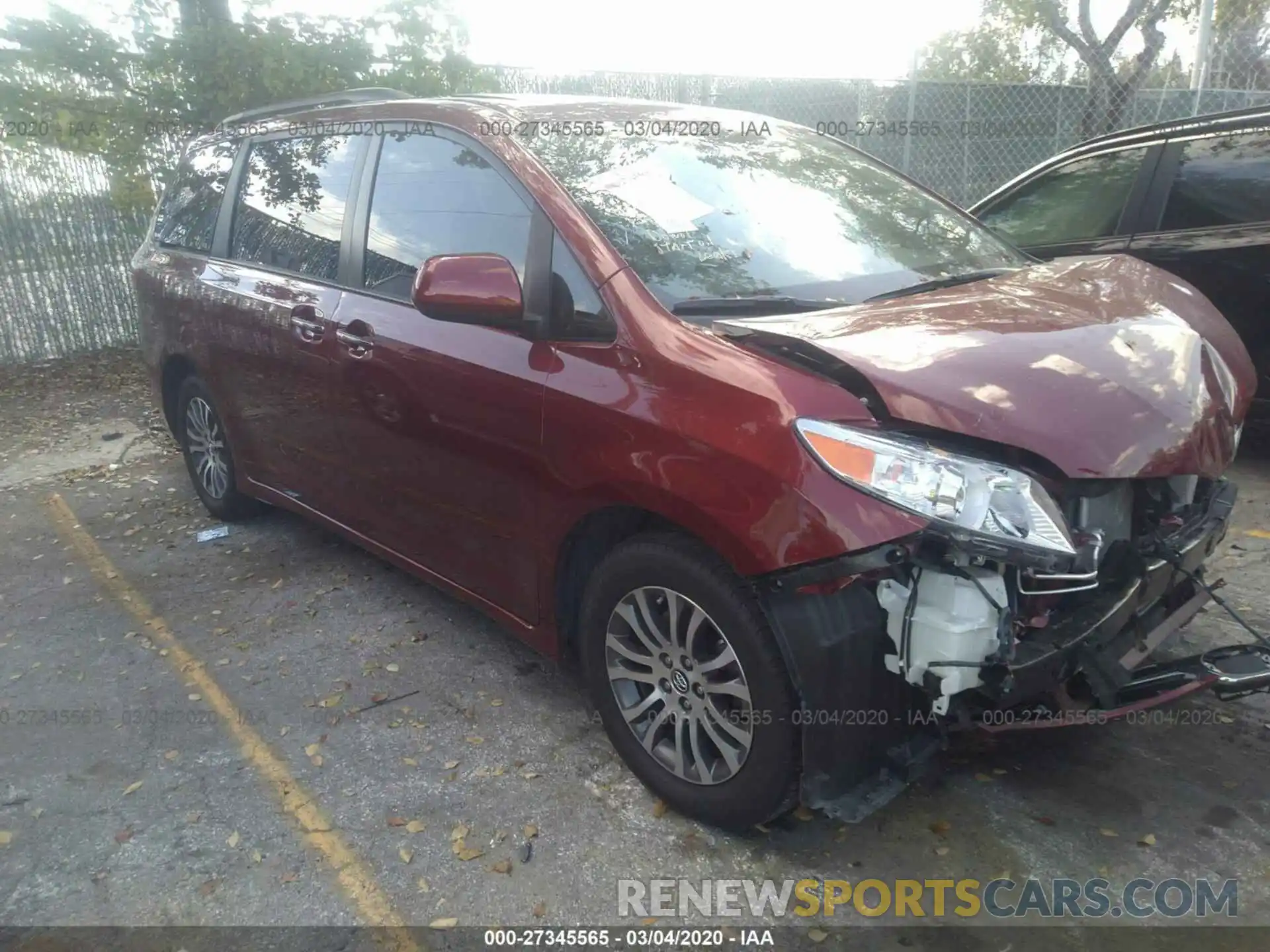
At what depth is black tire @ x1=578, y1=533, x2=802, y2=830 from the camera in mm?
2311

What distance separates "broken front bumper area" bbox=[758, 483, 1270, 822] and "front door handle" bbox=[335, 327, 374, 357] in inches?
71.1

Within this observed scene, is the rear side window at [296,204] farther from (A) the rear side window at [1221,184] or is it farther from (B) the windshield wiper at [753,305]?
(A) the rear side window at [1221,184]

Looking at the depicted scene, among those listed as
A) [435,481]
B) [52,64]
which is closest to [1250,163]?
[435,481]

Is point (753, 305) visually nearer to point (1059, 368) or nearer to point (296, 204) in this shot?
point (1059, 368)

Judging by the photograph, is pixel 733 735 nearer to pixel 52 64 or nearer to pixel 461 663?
pixel 461 663

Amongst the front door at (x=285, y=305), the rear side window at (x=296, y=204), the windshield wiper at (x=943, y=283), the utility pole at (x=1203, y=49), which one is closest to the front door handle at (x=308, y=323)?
the front door at (x=285, y=305)

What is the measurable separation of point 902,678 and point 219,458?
152 inches

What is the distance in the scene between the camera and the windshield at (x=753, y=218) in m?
2.84

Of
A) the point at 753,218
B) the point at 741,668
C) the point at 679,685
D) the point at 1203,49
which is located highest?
the point at 1203,49

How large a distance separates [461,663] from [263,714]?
70cm

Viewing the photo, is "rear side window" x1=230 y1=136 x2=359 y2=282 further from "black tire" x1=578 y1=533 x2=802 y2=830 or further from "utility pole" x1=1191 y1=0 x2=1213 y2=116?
"utility pole" x1=1191 y1=0 x2=1213 y2=116

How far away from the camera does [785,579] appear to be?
2.22 meters

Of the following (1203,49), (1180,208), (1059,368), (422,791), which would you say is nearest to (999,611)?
(1059,368)

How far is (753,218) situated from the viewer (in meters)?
3.09
